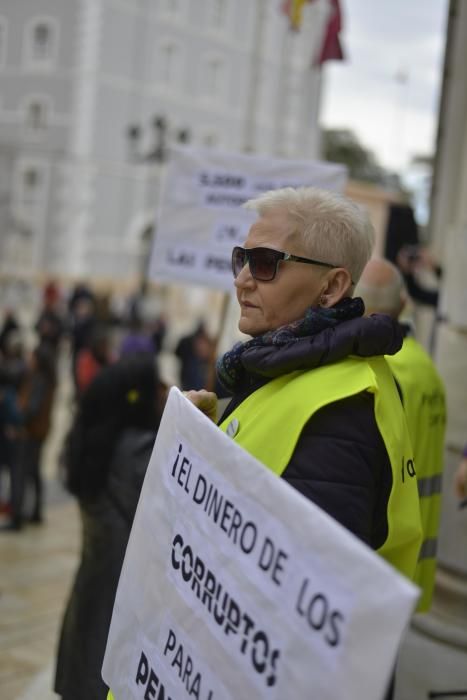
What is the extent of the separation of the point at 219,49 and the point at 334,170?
48920 mm

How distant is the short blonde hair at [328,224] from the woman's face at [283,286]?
2 cm

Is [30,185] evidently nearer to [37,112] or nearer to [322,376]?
[37,112]

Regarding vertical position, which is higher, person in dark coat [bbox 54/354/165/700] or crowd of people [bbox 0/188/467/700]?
crowd of people [bbox 0/188/467/700]

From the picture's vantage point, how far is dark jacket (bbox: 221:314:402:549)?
196 centimetres

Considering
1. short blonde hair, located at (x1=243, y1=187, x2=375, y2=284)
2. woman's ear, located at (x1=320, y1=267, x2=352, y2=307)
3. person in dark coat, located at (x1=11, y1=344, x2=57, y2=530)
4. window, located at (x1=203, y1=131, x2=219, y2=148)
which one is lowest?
person in dark coat, located at (x1=11, y1=344, x2=57, y2=530)

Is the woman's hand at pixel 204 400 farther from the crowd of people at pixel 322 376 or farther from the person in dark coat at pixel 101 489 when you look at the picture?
the person in dark coat at pixel 101 489

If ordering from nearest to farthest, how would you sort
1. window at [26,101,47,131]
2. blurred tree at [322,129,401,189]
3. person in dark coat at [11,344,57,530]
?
person in dark coat at [11,344,57,530] → window at [26,101,47,131] → blurred tree at [322,129,401,189]

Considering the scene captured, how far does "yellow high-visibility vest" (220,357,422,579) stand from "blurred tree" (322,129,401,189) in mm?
73072

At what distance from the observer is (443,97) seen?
1341cm

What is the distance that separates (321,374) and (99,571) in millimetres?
1831

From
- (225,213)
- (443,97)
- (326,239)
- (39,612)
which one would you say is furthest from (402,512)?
(443,97)

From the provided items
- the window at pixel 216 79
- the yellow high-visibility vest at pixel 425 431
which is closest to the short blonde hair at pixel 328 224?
the yellow high-visibility vest at pixel 425 431

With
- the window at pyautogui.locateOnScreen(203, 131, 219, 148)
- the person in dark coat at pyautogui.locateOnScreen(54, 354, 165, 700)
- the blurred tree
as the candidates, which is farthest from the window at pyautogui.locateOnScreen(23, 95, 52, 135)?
the person in dark coat at pyautogui.locateOnScreen(54, 354, 165, 700)

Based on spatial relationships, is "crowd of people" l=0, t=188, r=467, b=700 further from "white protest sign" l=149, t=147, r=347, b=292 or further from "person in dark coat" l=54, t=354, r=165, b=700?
"white protest sign" l=149, t=147, r=347, b=292
